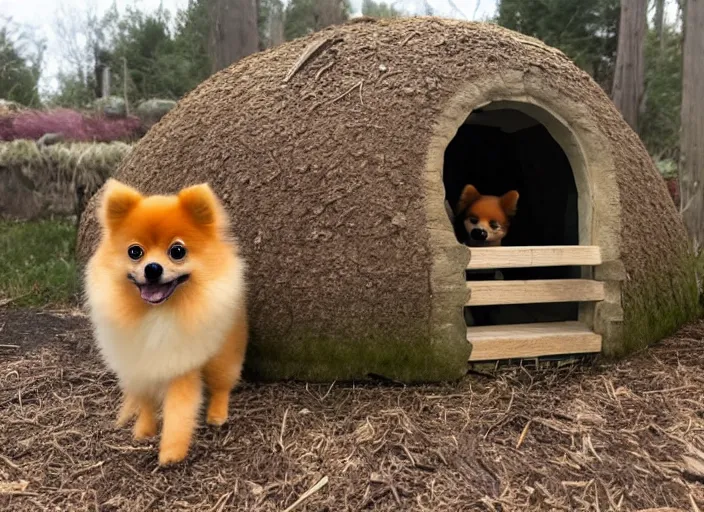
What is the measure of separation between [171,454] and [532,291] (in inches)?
74.2

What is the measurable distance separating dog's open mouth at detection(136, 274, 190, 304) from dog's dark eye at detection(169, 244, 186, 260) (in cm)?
8

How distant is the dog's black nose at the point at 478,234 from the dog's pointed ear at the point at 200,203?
6.16ft

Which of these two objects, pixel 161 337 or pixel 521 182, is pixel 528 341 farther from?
pixel 521 182

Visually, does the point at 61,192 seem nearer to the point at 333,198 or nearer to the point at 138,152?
the point at 138,152

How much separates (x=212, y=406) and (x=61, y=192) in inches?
281

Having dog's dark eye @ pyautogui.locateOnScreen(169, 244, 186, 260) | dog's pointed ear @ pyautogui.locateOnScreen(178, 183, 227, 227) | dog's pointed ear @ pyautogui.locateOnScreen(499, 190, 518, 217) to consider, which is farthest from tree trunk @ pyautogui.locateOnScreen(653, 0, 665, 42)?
dog's dark eye @ pyautogui.locateOnScreen(169, 244, 186, 260)

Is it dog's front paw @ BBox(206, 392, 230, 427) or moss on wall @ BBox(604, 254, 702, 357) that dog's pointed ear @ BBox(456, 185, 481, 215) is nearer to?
moss on wall @ BBox(604, 254, 702, 357)

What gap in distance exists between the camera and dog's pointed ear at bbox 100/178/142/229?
228 cm

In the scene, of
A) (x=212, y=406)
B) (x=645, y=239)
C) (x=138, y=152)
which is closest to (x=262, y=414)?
(x=212, y=406)

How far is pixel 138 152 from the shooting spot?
3.85 m

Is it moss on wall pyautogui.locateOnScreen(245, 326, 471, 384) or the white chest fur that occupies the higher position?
the white chest fur

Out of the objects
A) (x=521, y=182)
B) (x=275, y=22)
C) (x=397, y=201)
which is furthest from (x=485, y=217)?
(x=275, y=22)

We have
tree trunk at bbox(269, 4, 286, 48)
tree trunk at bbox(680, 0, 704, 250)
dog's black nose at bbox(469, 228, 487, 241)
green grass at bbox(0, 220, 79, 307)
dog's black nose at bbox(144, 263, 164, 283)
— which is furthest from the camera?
tree trunk at bbox(269, 4, 286, 48)

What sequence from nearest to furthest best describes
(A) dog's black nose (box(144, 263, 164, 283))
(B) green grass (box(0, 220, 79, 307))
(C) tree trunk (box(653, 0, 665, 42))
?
(A) dog's black nose (box(144, 263, 164, 283))
(B) green grass (box(0, 220, 79, 307))
(C) tree trunk (box(653, 0, 665, 42))
